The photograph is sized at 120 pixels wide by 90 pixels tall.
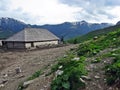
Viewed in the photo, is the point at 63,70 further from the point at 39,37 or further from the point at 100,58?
the point at 39,37

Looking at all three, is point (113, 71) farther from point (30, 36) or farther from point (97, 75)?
point (30, 36)

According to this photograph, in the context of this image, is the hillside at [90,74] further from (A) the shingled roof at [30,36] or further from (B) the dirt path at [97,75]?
(A) the shingled roof at [30,36]

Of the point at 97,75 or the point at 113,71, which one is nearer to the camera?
the point at 113,71

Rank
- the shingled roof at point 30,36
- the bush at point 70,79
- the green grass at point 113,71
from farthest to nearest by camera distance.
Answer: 1. the shingled roof at point 30,36
2. the bush at point 70,79
3. the green grass at point 113,71

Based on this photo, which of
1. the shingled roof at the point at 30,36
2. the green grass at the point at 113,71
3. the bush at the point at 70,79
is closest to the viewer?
the green grass at the point at 113,71

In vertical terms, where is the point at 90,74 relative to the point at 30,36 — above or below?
below

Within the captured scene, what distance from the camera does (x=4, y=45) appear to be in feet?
194

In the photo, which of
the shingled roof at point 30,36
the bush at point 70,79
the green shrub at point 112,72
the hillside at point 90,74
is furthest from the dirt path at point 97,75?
the shingled roof at point 30,36

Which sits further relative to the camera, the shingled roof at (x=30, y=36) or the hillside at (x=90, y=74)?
the shingled roof at (x=30, y=36)

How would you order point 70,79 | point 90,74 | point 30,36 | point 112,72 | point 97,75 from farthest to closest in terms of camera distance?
point 30,36 < point 90,74 < point 97,75 < point 112,72 < point 70,79

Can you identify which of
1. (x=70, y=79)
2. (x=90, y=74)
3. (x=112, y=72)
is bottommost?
(x=70, y=79)

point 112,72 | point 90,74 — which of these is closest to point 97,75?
→ point 90,74

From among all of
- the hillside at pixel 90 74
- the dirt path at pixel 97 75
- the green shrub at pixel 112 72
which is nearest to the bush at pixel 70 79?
the hillside at pixel 90 74

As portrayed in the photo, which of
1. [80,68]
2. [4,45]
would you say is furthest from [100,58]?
[4,45]
